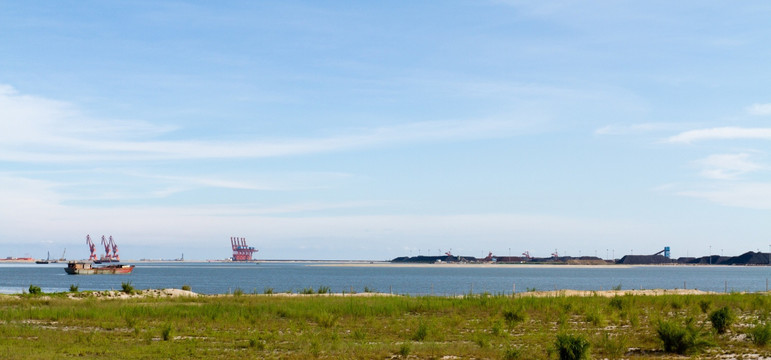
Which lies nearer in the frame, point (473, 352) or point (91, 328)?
point (473, 352)

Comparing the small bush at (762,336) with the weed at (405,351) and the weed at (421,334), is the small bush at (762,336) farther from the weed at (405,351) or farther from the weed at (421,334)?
the weed at (405,351)

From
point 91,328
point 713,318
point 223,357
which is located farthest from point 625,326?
point 91,328

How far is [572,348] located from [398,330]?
40.7 feet

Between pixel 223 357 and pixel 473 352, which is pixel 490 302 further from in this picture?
pixel 223 357

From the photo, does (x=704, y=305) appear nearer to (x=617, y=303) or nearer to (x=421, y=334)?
(x=617, y=303)

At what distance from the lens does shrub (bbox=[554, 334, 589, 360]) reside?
2328cm

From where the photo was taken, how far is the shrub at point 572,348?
76.4 feet

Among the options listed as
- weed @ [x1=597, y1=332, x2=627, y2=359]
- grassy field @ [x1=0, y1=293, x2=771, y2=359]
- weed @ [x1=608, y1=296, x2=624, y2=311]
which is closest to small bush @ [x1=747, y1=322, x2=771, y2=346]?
grassy field @ [x1=0, y1=293, x2=771, y2=359]

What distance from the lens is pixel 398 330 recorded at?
114 feet

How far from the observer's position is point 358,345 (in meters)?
28.5

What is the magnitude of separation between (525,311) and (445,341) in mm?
11354

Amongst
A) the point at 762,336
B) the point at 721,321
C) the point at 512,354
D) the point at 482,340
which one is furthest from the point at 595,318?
the point at 512,354

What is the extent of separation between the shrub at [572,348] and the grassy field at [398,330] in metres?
0.05

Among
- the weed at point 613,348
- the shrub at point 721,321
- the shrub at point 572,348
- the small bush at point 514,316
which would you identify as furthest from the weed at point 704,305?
the shrub at point 572,348
